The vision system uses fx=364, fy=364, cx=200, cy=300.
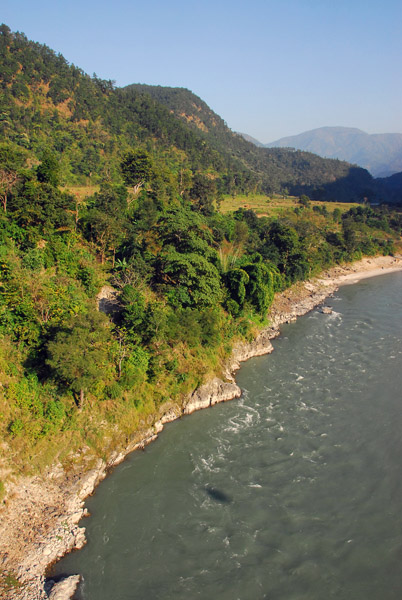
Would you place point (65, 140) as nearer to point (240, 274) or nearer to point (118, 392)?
point (240, 274)

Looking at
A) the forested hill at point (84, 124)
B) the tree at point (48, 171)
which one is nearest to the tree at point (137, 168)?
the forested hill at point (84, 124)

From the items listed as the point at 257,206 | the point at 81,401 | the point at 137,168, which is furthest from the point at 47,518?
the point at 257,206

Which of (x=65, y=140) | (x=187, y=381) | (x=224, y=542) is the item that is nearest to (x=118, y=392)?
(x=187, y=381)

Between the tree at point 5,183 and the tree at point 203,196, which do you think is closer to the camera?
the tree at point 5,183

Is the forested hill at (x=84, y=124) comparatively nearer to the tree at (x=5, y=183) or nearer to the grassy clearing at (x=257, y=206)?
the grassy clearing at (x=257, y=206)

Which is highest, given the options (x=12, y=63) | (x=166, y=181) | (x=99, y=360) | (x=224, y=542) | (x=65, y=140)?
(x=12, y=63)

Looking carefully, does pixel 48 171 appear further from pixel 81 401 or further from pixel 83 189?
pixel 81 401

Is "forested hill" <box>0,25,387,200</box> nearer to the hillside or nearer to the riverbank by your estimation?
the hillside
